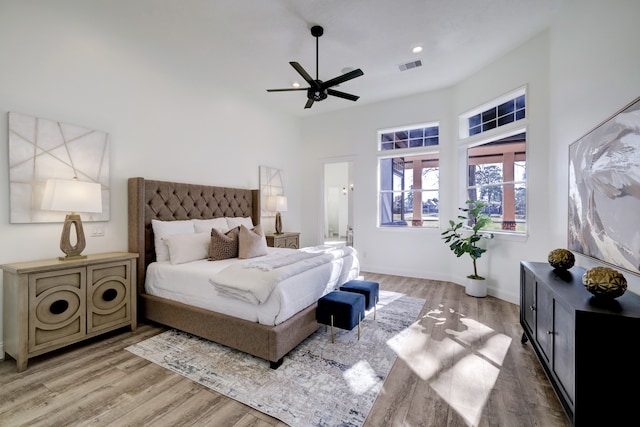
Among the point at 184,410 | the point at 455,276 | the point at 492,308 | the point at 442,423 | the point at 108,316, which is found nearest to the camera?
the point at 442,423

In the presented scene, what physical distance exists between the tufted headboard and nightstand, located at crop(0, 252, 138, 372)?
37cm

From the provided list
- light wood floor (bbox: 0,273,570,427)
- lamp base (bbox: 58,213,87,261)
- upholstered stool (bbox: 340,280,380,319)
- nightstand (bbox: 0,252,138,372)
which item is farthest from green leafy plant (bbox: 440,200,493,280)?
lamp base (bbox: 58,213,87,261)

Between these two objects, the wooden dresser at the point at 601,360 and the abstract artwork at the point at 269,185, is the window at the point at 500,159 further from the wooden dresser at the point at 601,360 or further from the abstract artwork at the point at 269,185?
the abstract artwork at the point at 269,185

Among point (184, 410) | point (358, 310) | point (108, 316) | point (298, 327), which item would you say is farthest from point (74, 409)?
point (358, 310)

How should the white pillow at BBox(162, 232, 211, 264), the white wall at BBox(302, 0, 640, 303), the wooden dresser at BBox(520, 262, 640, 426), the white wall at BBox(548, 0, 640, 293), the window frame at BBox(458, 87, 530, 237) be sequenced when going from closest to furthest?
the wooden dresser at BBox(520, 262, 640, 426) < the white wall at BBox(548, 0, 640, 293) < the white wall at BBox(302, 0, 640, 303) < the white pillow at BBox(162, 232, 211, 264) < the window frame at BBox(458, 87, 530, 237)

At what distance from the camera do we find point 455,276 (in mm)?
4844

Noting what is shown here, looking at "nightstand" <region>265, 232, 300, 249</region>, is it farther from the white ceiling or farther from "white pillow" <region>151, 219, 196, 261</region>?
the white ceiling

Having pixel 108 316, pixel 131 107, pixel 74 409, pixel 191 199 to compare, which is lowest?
pixel 74 409

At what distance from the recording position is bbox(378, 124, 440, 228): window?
5.19 meters

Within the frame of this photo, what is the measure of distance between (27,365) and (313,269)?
8.14ft

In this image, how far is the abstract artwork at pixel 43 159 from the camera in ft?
8.14

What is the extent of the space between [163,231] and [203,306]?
3.98 ft

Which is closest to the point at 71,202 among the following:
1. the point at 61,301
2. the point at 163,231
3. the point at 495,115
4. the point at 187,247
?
the point at 61,301

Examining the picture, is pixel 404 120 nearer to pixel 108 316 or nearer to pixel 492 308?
pixel 492 308
